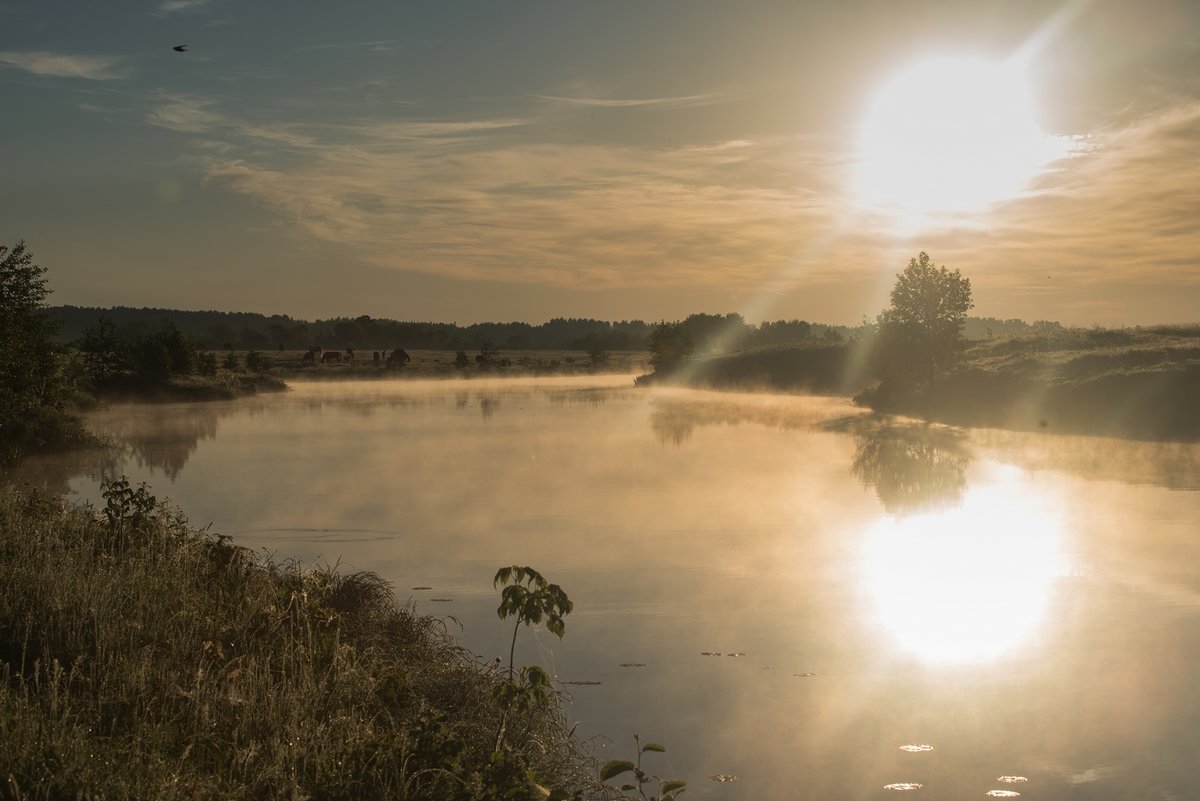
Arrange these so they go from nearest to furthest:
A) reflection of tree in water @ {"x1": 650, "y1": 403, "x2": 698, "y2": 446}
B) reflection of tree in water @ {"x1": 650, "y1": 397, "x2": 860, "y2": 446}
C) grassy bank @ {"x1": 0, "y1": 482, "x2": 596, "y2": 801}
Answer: grassy bank @ {"x1": 0, "y1": 482, "x2": 596, "y2": 801} → reflection of tree in water @ {"x1": 650, "y1": 403, "x2": 698, "y2": 446} → reflection of tree in water @ {"x1": 650, "y1": 397, "x2": 860, "y2": 446}

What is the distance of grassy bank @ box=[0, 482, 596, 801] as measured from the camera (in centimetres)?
615

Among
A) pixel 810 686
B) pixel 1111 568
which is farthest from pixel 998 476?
pixel 810 686

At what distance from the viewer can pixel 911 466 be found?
1109 inches

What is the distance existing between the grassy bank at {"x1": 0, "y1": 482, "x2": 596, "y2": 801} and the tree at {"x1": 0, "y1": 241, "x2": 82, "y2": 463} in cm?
1613

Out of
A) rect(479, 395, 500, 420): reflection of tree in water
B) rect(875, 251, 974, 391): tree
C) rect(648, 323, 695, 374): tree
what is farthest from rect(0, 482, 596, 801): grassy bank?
rect(648, 323, 695, 374): tree

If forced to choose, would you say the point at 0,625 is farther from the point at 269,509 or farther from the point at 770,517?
the point at 770,517

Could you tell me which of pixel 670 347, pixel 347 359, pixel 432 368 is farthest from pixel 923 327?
pixel 347 359

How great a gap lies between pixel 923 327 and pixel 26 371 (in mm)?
41033

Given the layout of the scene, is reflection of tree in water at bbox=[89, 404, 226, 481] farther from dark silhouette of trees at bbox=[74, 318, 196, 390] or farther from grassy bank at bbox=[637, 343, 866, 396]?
grassy bank at bbox=[637, 343, 866, 396]

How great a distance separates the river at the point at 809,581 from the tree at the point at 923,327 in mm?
20812

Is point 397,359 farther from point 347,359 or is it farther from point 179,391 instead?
point 179,391

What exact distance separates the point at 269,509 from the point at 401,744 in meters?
14.0

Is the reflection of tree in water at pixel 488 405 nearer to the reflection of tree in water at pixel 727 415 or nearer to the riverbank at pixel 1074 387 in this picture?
the reflection of tree in water at pixel 727 415

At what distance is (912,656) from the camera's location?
10516 mm
